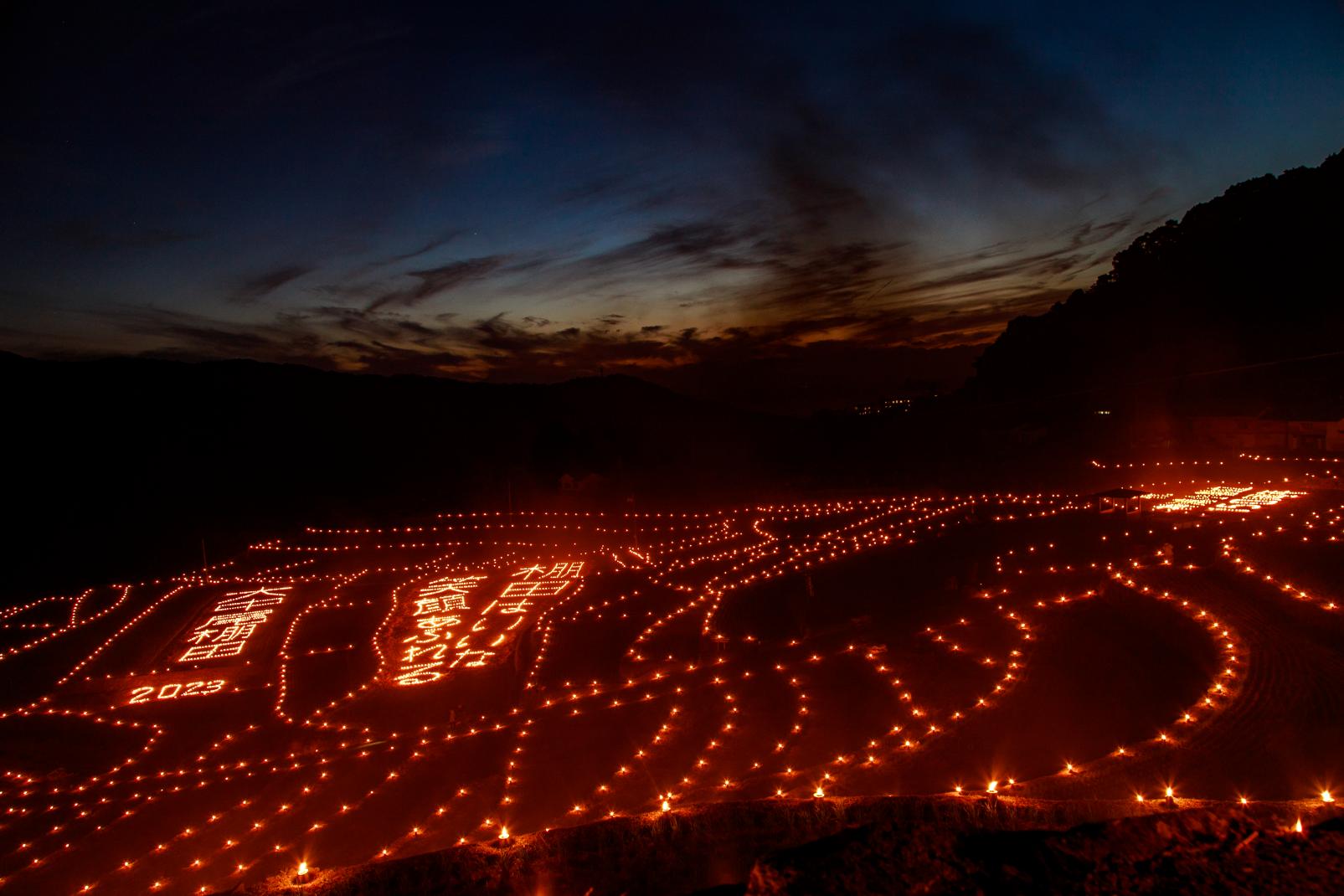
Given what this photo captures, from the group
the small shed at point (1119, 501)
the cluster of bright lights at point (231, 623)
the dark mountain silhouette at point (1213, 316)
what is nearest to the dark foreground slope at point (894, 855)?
the cluster of bright lights at point (231, 623)

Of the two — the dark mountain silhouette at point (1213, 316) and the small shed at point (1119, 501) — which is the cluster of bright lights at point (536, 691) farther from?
the dark mountain silhouette at point (1213, 316)

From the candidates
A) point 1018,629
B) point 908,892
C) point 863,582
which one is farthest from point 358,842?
point 863,582

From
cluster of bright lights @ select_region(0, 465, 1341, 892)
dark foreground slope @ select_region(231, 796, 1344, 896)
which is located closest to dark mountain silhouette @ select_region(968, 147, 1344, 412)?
cluster of bright lights @ select_region(0, 465, 1341, 892)

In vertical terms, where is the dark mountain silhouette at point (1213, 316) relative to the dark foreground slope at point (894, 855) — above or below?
above

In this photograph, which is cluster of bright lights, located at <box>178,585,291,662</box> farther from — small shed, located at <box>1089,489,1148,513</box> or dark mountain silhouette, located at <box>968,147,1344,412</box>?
dark mountain silhouette, located at <box>968,147,1344,412</box>

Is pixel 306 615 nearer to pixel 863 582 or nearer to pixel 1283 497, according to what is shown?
pixel 863 582

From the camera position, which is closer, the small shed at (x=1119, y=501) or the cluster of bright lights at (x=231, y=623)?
the cluster of bright lights at (x=231, y=623)
